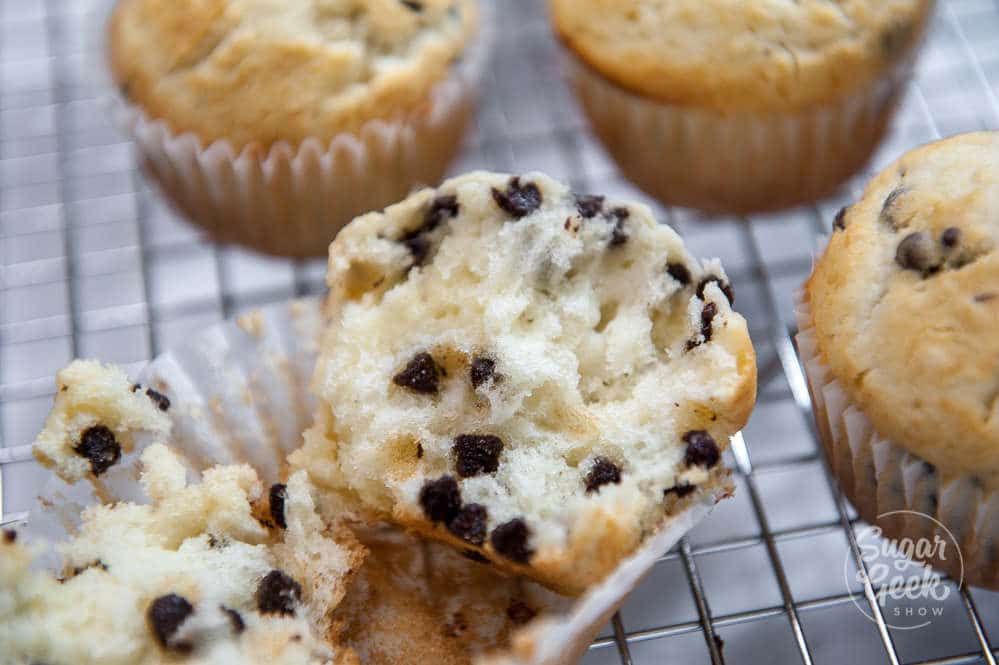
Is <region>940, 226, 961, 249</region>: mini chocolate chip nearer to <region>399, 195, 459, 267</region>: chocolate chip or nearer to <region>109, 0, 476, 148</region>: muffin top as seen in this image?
<region>399, 195, 459, 267</region>: chocolate chip

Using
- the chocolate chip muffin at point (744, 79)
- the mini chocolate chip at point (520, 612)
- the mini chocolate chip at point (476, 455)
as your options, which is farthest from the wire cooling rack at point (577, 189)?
the mini chocolate chip at point (476, 455)

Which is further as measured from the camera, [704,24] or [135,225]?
[135,225]

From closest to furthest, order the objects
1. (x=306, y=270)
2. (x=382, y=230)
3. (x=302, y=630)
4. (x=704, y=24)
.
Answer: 1. (x=302, y=630)
2. (x=382, y=230)
3. (x=704, y=24)
4. (x=306, y=270)

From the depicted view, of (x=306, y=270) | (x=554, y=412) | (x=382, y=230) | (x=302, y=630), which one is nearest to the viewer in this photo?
(x=302, y=630)

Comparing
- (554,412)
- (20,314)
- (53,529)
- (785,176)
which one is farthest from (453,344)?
(20,314)

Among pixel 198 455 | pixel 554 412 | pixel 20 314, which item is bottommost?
pixel 20 314

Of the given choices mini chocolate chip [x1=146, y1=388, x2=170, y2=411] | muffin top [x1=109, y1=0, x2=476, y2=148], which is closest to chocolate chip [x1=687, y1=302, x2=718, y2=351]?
mini chocolate chip [x1=146, y1=388, x2=170, y2=411]

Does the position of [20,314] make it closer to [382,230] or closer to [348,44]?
[348,44]
